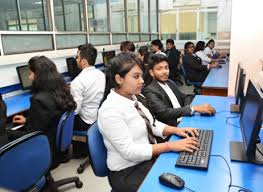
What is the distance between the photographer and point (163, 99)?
84.6 inches

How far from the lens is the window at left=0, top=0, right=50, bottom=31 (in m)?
3.15

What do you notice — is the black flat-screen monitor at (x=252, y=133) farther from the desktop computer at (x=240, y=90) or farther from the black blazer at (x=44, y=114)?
the black blazer at (x=44, y=114)

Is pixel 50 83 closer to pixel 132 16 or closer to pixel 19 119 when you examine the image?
pixel 19 119

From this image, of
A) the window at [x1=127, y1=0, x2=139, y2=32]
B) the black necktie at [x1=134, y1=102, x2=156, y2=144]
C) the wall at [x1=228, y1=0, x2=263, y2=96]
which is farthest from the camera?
the window at [x1=127, y1=0, x2=139, y2=32]

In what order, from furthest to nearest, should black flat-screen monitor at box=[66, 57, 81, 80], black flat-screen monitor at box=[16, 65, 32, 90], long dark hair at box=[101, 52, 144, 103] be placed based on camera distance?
1. black flat-screen monitor at box=[66, 57, 81, 80]
2. black flat-screen monitor at box=[16, 65, 32, 90]
3. long dark hair at box=[101, 52, 144, 103]

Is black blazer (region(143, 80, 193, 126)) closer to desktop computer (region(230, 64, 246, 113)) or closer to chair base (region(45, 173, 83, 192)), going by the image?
desktop computer (region(230, 64, 246, 113))

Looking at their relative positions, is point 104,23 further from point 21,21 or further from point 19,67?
point 19,67

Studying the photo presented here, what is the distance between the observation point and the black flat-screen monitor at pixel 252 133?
104 cm

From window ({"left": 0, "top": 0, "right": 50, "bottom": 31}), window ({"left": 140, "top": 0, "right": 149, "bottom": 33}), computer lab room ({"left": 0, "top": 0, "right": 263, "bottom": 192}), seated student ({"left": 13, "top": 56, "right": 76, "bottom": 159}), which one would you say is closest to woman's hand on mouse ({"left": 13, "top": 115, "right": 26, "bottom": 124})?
computer lab room ({"left": 0, "top": 0, "right": 263, "bottom": 192})

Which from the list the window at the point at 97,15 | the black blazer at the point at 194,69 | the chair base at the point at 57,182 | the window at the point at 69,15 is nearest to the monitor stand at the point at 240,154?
the chair base at the point at 57,182

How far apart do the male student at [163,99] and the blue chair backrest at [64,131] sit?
25.9 inches

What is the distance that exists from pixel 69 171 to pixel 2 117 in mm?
957

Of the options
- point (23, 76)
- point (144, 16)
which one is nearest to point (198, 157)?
point (23, 76)

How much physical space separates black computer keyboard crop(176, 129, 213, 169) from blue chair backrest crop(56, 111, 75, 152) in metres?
1.00
